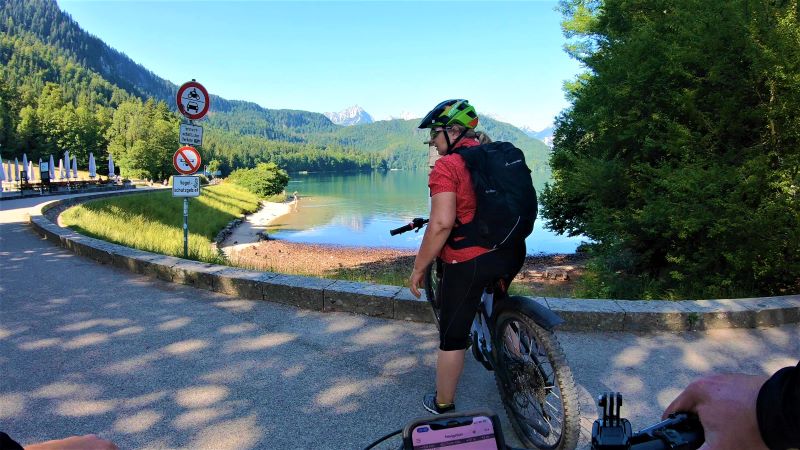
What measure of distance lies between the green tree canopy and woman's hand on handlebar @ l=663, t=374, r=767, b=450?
5.97 meters

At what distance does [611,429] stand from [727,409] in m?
0.25

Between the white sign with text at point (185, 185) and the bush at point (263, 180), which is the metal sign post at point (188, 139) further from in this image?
the bush at point (263, 180)

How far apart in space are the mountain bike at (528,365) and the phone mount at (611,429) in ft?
4.77

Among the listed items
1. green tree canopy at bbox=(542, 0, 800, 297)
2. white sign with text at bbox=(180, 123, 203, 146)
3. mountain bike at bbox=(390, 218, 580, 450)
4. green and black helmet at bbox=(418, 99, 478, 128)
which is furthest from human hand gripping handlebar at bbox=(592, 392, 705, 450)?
white sign with text at bbox=(180, 123, 203, 146)

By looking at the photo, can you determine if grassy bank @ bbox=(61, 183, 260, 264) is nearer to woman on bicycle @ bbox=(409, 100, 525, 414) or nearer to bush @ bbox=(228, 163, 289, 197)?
woman on bicycle @ bbox=(409, 100, 525, 414)

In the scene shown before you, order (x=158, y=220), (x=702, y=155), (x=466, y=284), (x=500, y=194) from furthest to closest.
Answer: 1. (x=158, y=220)
2. (x=702, y=155)
3. (x=466, y=284)
4. (x=500, y=194)

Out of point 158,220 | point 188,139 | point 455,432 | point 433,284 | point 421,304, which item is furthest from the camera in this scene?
point 158,220

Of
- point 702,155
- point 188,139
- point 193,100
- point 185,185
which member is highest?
point 193,100

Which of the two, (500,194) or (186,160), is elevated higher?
(186,160)

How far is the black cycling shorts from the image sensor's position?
2635 mm

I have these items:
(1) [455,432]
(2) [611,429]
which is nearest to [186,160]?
(1) [455,432]

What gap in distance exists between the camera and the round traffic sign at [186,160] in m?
7.88

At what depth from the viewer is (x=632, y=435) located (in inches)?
38.0

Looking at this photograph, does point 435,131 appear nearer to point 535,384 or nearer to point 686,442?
point 535,384
